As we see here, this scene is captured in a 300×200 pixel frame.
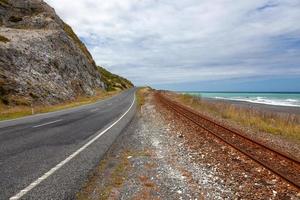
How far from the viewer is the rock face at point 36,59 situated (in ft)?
99.8

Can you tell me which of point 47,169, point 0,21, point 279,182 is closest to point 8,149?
point 47,169

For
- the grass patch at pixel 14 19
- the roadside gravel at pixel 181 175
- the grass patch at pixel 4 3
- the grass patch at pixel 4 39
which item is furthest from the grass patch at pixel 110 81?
the roadside gravel at pixel 181 175

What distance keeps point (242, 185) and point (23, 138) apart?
8.39 metres

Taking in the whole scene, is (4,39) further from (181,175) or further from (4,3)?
(181,175)

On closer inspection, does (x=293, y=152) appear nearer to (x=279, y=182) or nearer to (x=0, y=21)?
(x=279, y=182)

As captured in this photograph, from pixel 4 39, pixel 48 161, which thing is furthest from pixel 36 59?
pixel 48 161

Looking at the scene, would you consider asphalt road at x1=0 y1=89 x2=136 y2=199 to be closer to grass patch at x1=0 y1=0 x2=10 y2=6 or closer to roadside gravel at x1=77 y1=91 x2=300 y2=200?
roadside gravel at x1=77 y1=91 x2=300 y2=200

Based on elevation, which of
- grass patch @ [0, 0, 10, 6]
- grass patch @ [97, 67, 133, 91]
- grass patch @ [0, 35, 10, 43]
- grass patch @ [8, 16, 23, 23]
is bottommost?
grass patch @ [97, 67, 133, 91]

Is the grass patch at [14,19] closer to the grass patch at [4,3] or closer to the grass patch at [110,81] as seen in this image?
the grass patch at [4,3]

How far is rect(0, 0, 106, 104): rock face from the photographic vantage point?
99.8 feet

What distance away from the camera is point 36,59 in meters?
37.4

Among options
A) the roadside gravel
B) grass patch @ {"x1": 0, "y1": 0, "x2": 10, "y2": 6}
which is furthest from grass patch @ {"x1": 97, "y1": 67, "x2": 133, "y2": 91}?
the roadside gravel

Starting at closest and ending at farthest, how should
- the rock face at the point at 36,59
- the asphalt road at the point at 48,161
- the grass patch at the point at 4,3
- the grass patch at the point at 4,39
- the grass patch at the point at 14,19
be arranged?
the asphalt road at the point at 48,161 → the rock face at the point at 36,59 → the grass patch at the point at 4,39 → the grass patch at the point at 14,19 → the grass patch at the point at 4,3

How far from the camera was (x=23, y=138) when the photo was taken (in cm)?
1058
